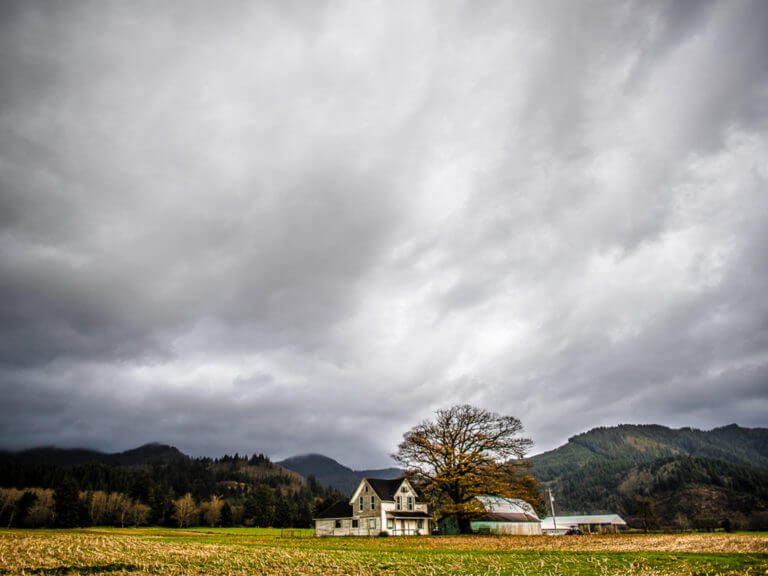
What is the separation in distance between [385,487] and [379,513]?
562 cm

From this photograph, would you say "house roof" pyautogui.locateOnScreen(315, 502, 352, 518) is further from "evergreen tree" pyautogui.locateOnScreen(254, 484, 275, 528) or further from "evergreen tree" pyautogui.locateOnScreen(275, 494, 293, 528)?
"evergreen tree" pyautogui.locateOnScreen(254, 484, 275, 528)

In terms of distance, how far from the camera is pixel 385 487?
67.6 m

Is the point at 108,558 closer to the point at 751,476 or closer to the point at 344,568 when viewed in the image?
the point at 344,568

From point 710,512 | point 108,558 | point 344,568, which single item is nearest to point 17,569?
point 108,558

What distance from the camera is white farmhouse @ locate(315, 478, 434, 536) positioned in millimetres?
62500

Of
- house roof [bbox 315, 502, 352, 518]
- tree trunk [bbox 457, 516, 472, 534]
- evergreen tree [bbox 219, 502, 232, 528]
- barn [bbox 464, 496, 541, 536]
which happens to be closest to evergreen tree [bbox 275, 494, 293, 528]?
evergreen tree [bbox 219, 502, 232, 528]

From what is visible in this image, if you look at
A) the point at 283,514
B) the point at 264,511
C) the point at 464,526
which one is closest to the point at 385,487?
the point at 464,526

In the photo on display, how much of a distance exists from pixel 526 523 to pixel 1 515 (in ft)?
463

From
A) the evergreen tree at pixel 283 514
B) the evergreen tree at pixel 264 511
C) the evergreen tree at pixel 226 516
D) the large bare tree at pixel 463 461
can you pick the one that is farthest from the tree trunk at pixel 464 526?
the evergreen tree at pixel 226 516

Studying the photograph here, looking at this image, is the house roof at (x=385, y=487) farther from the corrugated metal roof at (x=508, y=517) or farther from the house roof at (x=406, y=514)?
the corrugated metal roof at (x=508, y=517)

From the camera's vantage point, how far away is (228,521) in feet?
411

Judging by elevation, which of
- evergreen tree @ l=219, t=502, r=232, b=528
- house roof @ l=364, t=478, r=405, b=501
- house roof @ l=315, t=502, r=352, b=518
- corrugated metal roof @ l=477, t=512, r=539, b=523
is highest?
house roof @ l=364, t=478, r=405, b=501

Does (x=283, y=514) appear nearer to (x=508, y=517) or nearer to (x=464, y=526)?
(x=508, y=517)

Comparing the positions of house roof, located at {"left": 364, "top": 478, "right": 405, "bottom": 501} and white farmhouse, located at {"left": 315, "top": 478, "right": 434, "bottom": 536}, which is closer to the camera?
white farmhouse, located at {"left": 315, "top": 478, "right": 434, "bottom": 536}
